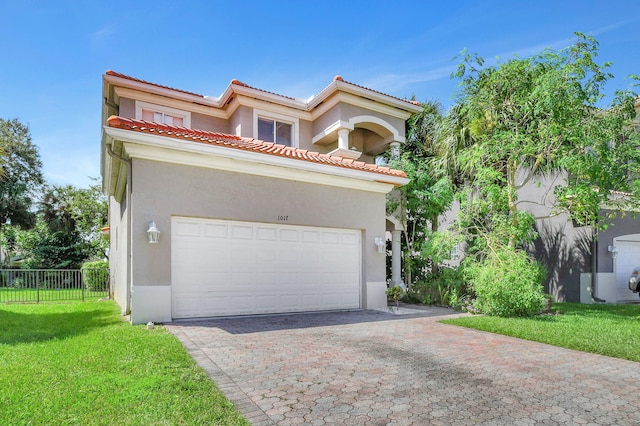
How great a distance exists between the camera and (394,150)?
54.1 ft

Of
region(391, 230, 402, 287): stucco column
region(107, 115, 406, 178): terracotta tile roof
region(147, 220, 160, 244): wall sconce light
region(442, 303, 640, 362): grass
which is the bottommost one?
region(442, 303, 640, 362): grass

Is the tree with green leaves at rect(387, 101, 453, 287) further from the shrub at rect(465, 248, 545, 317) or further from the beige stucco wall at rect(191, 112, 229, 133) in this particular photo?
the beige stucco wall at rect(191, 112, 229, 133)

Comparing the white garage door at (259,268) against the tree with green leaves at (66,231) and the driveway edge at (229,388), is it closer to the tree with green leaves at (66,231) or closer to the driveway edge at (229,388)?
the driveway edge at (229,388)

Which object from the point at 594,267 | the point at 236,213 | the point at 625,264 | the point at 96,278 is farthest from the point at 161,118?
the point at 625,264

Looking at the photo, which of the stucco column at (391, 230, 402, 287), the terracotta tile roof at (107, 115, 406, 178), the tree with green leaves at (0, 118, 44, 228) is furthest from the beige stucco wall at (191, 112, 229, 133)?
the tree with green leaves at (0, 118, 44, 228)

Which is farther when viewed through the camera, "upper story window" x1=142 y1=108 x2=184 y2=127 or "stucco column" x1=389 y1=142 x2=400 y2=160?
"stucco column" x1=389 y1=142 x2=400 y2=160

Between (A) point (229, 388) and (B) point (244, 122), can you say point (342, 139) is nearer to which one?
(B) point (244, 122)

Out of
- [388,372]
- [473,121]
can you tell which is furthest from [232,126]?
[388,372]

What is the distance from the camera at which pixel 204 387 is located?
5.07m

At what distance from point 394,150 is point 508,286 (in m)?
7.34

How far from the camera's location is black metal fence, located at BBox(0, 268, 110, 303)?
614 inches

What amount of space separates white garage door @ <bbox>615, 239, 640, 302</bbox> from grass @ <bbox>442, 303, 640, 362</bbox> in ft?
16.4

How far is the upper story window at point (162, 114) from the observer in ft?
48.9

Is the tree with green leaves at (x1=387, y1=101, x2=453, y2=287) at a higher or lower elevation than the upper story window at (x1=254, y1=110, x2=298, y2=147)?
lower
